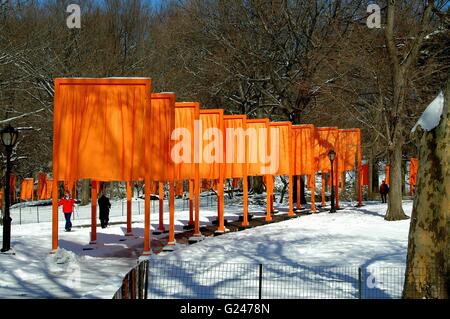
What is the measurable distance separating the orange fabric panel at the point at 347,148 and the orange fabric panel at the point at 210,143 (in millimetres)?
14860

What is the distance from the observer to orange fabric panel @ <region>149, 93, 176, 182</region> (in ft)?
61.2

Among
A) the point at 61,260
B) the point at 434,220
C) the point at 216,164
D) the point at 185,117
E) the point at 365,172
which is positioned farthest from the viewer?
the point at 365,172

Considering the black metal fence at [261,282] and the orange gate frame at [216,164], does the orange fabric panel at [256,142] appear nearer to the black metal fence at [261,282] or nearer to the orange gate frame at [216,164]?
the orange gate frame at [216,164]

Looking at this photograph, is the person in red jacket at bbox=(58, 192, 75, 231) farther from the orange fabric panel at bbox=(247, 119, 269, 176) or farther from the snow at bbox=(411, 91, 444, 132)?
the snow at bbox=(411, 91, 444, 132)

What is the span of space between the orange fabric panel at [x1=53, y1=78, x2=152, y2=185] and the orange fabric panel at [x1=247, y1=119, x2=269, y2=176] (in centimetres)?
1032

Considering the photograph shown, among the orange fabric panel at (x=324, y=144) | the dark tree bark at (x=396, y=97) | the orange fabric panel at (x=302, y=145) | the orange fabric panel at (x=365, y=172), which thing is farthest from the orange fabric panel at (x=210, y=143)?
the orange fabric panel at (x=365, y=172)

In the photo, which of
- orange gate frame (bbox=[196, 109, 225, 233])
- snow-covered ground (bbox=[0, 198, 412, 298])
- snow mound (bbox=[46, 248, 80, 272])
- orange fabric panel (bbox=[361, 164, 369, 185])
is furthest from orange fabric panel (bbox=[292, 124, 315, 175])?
orange fabric panel (bbox=[361, 164, 369, 185])

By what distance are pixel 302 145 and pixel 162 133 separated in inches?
590

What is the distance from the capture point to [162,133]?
758 inches

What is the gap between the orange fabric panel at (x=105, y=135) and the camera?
17.3 meters

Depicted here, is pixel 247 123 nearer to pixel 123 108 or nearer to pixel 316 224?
pixel 316 224
